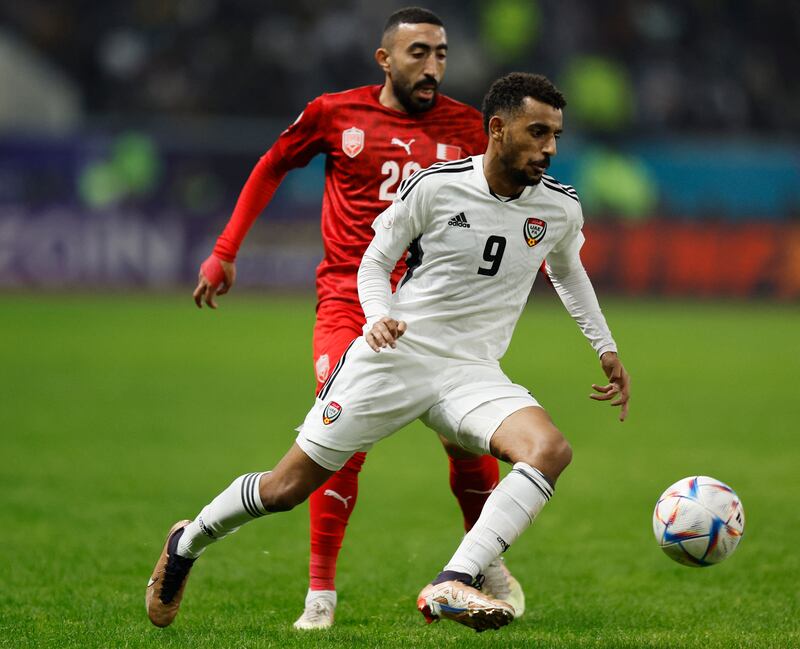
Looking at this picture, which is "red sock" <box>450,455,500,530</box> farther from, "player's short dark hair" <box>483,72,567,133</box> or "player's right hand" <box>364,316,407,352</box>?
"player's short dark hair" <box>483,72,567,133</box>

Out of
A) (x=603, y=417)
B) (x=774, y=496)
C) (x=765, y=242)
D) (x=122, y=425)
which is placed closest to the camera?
(x=774, y=496)

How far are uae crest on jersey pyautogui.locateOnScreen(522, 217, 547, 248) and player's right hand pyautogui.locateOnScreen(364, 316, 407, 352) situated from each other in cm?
64

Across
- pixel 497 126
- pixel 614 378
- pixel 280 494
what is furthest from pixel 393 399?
pixel 497 126

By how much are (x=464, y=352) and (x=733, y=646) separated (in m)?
1.49

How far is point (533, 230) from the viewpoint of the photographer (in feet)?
15.5

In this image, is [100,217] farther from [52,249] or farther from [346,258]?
[346,258]

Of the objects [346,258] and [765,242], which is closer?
[346,258]

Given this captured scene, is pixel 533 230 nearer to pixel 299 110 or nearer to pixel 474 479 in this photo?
pixel 474 479

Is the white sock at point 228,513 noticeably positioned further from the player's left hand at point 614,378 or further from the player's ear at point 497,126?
the player's ear at point 497,126

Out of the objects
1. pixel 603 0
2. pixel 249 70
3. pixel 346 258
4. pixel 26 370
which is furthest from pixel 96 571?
pixel 603 0

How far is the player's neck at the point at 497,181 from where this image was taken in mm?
4660

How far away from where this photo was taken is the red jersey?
5.57 m

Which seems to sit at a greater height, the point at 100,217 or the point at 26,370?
the point at 100,217

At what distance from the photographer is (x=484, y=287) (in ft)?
15.5
